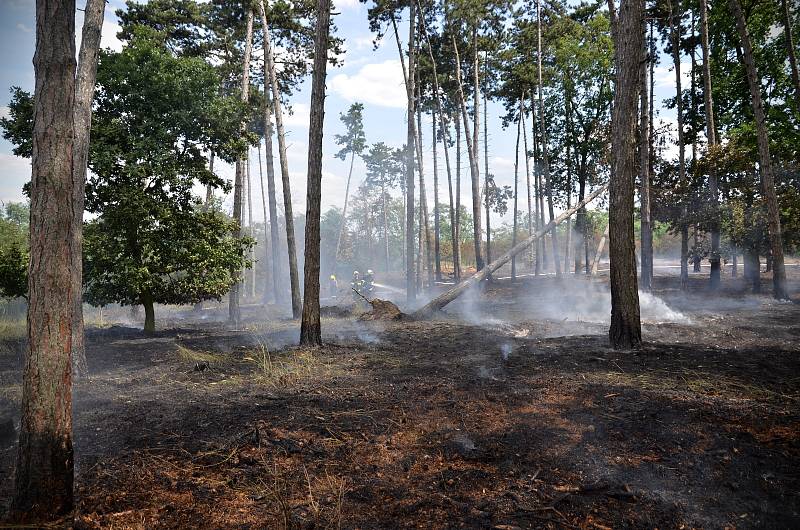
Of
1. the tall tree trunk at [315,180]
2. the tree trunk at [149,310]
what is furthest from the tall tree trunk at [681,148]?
the tree trunk at [149,310]

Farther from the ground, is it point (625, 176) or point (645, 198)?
point (645, 198)

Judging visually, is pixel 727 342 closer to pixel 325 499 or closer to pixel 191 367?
pixel 325 499

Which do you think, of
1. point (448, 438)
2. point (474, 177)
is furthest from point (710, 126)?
point (448, 438)

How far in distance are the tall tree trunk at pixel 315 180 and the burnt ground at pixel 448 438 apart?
124 centimetres

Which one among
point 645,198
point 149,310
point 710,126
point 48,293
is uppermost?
point 710,126

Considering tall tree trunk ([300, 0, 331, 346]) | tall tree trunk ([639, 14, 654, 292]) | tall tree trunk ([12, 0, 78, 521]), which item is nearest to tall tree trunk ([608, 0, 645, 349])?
tall tree trunk ([300, 0, 331, 346])

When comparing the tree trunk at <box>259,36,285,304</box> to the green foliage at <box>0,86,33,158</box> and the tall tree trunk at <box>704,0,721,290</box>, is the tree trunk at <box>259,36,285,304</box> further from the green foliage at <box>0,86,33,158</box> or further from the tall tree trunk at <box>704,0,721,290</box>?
the tall tree trunk at <box>704,0,721,290</box>

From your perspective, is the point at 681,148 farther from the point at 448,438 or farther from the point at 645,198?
the point at 448,438

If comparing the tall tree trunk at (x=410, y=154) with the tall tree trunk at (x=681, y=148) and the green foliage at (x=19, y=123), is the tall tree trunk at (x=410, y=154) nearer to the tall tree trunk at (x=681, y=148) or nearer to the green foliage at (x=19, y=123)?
the tall tree trunk at (x=681, y=148)

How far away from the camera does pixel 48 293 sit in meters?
3.12

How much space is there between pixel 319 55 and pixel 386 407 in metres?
7.59

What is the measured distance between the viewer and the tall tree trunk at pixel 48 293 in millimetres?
3088

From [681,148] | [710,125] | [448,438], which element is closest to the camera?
[448,438]

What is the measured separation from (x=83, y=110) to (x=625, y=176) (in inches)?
391
